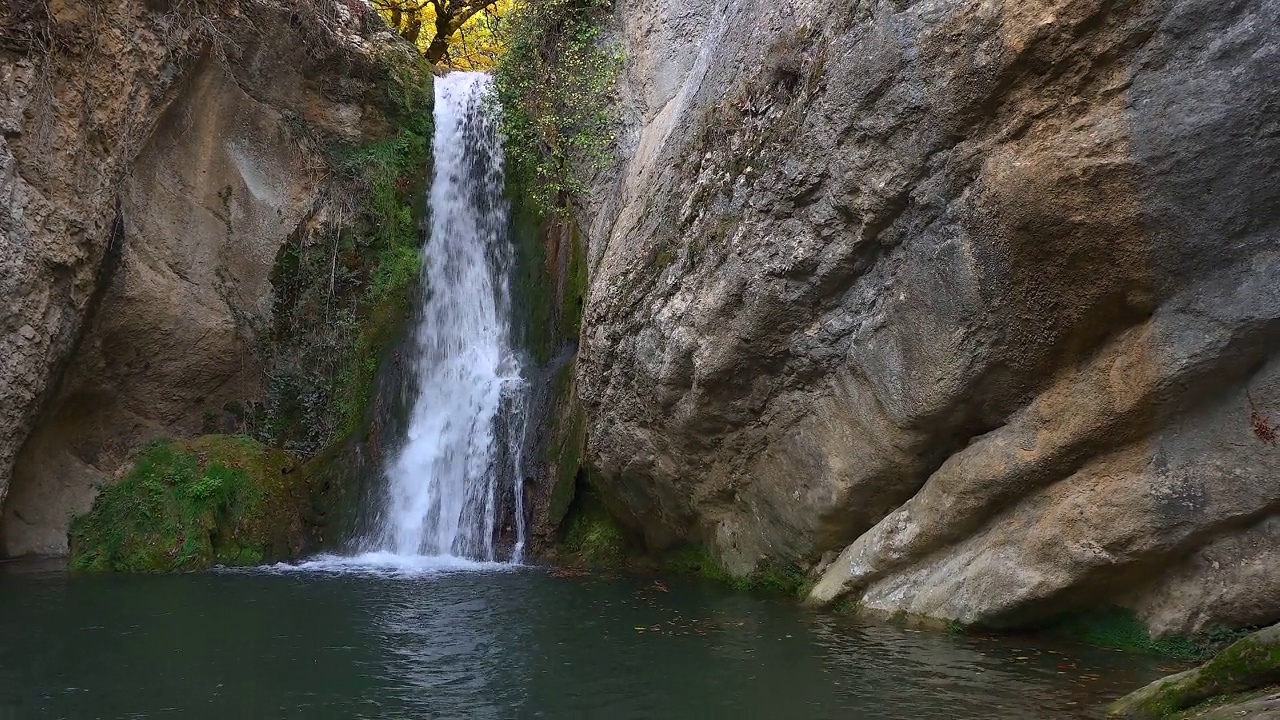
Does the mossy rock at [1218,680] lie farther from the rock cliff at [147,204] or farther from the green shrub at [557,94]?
the rock cliff at [147,204]

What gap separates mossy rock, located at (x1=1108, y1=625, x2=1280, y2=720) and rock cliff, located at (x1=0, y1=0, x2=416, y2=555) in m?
12.4

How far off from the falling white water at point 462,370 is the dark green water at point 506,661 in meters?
3.50

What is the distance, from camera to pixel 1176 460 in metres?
7.35

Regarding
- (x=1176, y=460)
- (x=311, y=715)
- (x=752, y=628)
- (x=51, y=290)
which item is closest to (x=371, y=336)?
(x=51, y=290)

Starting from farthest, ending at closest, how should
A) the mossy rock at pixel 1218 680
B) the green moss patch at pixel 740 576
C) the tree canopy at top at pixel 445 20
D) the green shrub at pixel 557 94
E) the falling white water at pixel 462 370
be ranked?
the tree canopy at top at pixel 445 20 → the green shrub at pixel 557 94 → the falling white water at pixel 462 370 → the green moss patch at pixel 740 576 → the mossy rock at pixel 1218 680

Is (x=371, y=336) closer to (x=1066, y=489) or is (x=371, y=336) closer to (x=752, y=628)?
(x=752, y=628)

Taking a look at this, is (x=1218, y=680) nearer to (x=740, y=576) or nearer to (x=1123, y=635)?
(x=1123, y=635)

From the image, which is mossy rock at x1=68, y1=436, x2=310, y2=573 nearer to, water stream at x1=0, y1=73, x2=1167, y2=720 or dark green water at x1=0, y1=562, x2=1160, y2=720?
water stream at x1=0, y1=73, x2=1167, y2=720

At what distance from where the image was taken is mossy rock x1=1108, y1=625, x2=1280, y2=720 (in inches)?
200

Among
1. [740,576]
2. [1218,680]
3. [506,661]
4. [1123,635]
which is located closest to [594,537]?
[740,576]

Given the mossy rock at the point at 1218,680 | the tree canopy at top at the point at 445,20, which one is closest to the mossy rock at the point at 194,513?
the tree canopy at top at the point at 445,20

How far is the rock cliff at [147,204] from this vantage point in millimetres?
12133

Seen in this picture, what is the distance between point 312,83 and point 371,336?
4493mm

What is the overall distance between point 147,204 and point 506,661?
11002 millimetres
